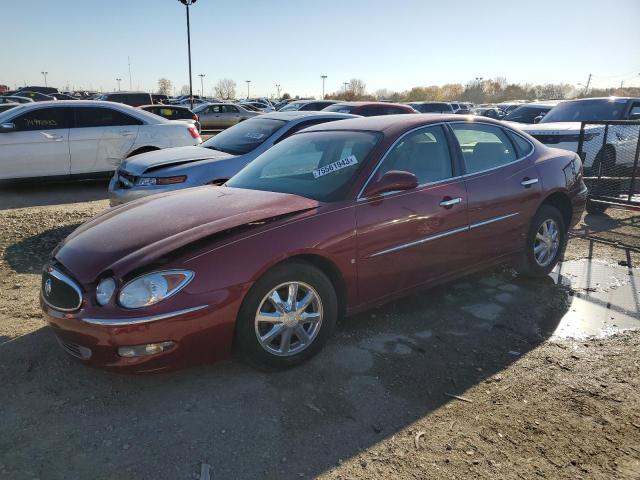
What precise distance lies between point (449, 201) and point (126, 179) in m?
4.25

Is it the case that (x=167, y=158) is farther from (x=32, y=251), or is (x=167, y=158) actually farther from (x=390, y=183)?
(x=390, y=183)

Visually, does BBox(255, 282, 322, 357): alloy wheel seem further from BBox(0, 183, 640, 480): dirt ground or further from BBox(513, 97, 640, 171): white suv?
BBox(513, 97, 640, 171): white suv

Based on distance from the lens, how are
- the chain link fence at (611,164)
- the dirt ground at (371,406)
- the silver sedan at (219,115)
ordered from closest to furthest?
the dirt ground at (371,406)
the chain link fence at (611,164)
the silver sedan at (219,115)

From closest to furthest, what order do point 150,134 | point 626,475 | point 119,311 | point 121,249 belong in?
point 626,475 → point 119,311 → point 121,249 → point 150,134

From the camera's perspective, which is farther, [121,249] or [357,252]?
[357,252]

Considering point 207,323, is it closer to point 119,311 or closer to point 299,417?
point 119,311

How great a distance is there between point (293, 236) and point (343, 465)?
4.45ft

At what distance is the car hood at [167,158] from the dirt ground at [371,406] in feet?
7.75

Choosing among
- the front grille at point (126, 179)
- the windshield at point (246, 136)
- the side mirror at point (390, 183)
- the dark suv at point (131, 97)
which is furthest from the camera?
the dark suv at point (131, 97)

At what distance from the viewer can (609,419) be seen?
9.32 feet

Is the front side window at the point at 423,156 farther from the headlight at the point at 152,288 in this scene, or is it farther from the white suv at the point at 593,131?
the white suv at the point at 593,131

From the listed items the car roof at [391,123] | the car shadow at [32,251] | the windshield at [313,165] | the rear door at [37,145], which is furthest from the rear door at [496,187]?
the rear door at [37,145]

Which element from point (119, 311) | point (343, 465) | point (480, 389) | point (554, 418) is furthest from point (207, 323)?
point (554, 418)

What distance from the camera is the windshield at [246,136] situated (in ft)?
21.9
